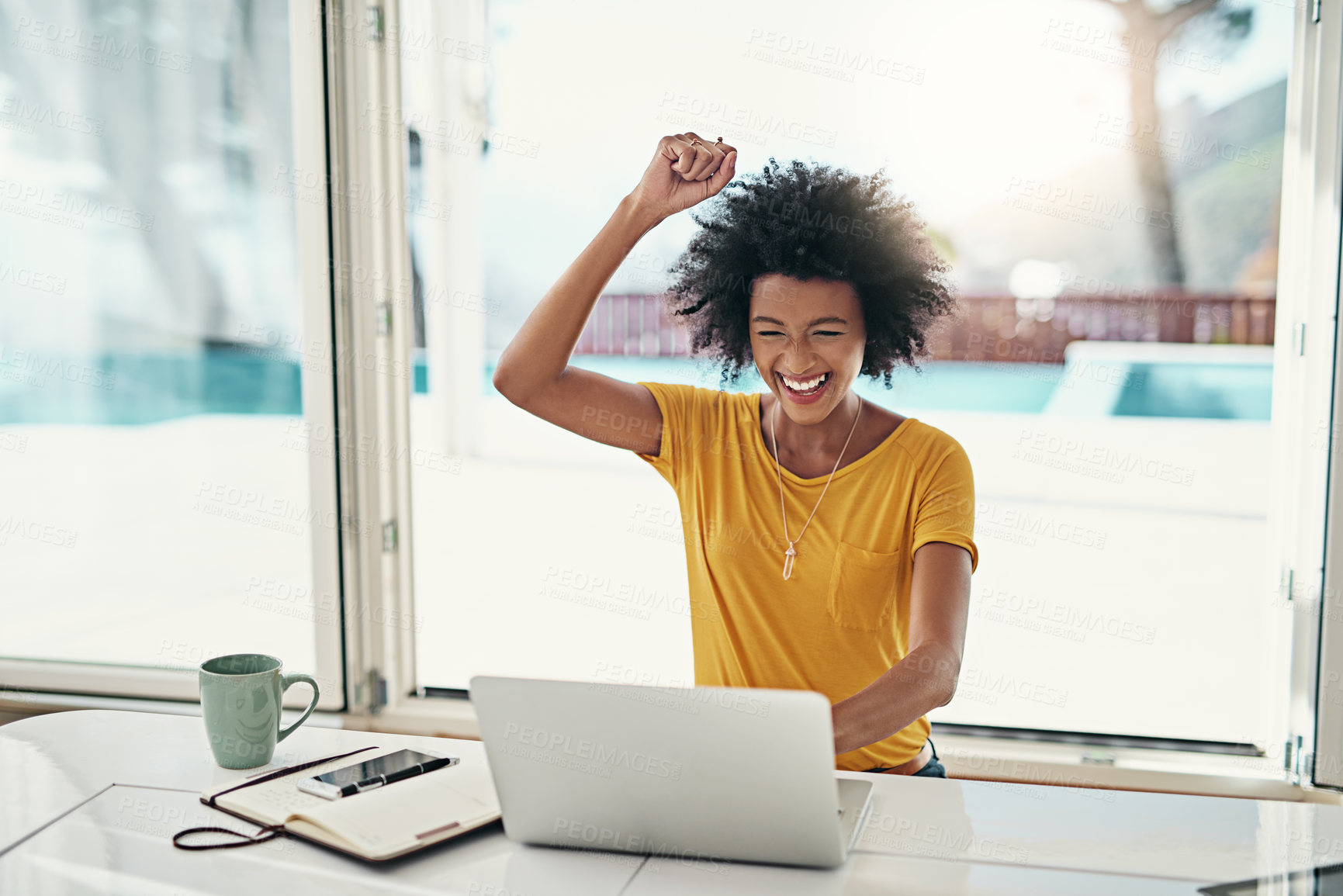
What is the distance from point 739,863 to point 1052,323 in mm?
5584

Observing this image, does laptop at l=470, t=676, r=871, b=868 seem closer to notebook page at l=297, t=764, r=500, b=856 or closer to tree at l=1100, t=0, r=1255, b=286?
notebook page at l=297, t=764, r=500, b=856

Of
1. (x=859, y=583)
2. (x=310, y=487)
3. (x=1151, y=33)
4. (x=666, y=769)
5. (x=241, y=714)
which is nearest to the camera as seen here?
(x=666, y=769)

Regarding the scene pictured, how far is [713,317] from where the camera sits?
6.14ft

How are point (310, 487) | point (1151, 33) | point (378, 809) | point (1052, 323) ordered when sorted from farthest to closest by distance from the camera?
point (1052, 323) → point (1151, 33) → point (310, 487) → point (378, 809)

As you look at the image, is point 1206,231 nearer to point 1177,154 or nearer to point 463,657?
point 1177,154

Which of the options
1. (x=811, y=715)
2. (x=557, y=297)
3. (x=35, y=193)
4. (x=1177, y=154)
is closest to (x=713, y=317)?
(x=557, y=297)

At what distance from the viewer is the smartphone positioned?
1082 mm

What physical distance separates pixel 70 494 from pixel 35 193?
0.79 m

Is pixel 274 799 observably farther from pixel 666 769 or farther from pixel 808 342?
pixel 808 342

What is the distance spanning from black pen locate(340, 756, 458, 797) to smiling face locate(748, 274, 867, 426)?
31.4 inches

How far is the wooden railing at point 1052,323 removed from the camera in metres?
5.32

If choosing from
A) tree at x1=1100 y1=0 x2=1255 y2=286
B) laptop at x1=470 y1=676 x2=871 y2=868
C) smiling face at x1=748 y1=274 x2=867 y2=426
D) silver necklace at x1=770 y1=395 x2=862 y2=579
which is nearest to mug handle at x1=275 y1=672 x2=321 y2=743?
laptop at x1=470 y1=676 x2=871 y2=868

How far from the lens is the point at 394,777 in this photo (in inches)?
43.8


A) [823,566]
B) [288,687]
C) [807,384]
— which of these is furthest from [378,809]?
[807,384]
